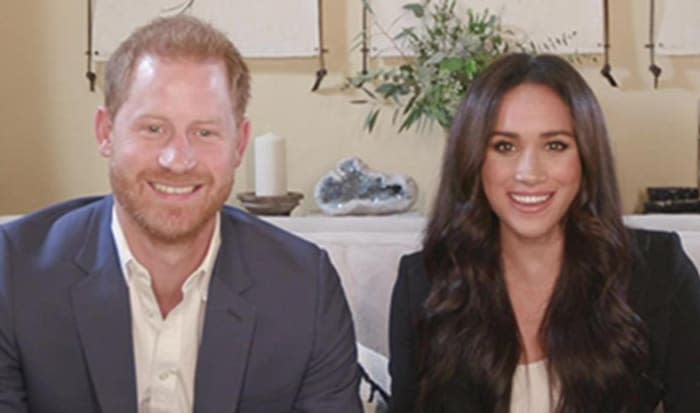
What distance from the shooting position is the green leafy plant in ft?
8.65

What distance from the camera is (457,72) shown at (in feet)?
8.60

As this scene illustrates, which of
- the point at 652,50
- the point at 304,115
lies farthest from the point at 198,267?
the point at 652,50

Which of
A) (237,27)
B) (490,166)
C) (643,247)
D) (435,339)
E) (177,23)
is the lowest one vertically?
(435,339)

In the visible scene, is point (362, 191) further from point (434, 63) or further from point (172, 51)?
point (172, 51)

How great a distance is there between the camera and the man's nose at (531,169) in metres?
1.45

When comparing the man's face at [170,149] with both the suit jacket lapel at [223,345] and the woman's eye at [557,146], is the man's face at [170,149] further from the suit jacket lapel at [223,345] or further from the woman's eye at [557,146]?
the woman's eye at [557,146]

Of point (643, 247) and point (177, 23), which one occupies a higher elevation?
point (177, 23)

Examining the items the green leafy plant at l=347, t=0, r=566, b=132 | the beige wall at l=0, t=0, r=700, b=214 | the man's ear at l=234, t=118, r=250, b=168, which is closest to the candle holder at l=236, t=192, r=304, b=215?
the beige wall at l=0, t=0, r=700, b=214

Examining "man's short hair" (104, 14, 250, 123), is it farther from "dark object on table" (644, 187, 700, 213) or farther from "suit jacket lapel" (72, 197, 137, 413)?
"dark object on table" (644, 187, 700, 213)

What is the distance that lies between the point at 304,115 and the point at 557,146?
1.60 m

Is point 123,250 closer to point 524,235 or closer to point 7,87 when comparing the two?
point 524,235

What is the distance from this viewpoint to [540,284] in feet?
5.20

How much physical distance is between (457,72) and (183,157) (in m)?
1.56

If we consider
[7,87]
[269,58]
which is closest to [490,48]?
[269,58]
